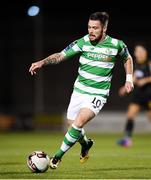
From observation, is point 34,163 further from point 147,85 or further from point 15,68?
point 15,68

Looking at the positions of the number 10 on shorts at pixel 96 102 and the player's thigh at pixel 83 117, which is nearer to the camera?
the player's thigh at pixel 83 117

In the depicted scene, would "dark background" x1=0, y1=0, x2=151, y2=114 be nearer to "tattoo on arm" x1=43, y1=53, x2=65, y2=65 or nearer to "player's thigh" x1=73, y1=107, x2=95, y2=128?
"tattoo on arm" x1=43, y1=53, x2=65, y2=65

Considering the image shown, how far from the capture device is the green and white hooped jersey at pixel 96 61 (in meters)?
10.3

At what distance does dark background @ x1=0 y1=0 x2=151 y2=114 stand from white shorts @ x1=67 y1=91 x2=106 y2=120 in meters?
26.9

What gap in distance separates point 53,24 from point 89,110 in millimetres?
31043

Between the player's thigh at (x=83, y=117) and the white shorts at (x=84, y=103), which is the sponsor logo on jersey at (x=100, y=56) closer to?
the white shorts at (x=84, y=103)

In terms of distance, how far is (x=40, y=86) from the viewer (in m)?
35.2

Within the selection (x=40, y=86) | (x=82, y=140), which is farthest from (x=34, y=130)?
→ (x=82, y=140)

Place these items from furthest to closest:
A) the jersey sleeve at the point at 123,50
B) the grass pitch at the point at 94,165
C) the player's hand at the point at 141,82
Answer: the player's hand at the point at 141,82, the jersey sleeve at the point at 123,50, the grass pitch at the point at 94,165

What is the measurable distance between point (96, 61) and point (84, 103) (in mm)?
647

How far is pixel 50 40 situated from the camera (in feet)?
130

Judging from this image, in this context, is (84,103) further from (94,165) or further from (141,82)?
(141,82)

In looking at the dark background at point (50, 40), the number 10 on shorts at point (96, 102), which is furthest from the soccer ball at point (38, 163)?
the dark background at point (50, 40)

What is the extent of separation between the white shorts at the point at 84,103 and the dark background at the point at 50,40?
26.9 m
